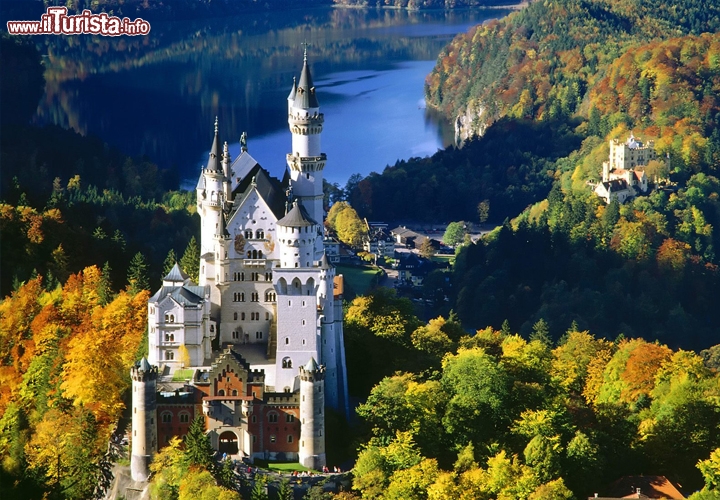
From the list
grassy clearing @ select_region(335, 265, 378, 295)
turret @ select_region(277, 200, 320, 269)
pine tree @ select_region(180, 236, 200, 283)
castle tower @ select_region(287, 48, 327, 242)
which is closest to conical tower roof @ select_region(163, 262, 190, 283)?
turret @ select_region(277, 200, 320, 269)

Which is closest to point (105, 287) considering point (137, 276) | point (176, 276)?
point (137, 276)

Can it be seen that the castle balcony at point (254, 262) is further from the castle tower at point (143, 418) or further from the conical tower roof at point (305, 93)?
the castle tower at point (143, 418)

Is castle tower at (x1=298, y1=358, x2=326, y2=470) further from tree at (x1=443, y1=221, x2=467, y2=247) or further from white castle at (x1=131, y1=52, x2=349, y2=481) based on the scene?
tree at (x1=443, y1=221, x2=467, y2=247)

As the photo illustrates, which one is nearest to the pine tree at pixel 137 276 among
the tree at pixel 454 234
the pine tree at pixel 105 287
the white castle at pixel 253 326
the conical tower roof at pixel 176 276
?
the pine tree at pixel 105 287

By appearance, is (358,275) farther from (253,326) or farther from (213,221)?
(253,326)

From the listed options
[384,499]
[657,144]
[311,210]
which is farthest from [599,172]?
[384,499]

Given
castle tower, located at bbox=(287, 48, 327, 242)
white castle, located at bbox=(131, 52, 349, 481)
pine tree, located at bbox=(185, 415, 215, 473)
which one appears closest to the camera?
pine tree, located at bbox=(185, 415, 215, 473)
